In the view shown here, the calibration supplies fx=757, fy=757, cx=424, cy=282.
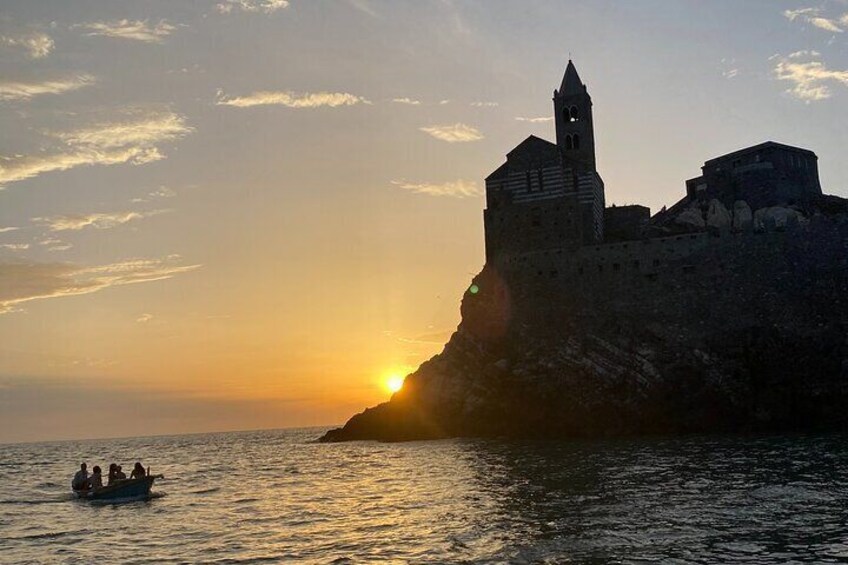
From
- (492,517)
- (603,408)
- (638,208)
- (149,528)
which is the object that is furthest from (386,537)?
(638,208)

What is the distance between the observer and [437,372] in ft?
229

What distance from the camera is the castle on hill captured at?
2785 inches

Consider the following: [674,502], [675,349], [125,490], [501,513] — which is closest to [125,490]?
[125,490]

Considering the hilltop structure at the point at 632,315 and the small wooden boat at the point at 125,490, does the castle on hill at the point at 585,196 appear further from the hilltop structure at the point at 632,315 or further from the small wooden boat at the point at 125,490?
the small wooden boat at the point at 125,490

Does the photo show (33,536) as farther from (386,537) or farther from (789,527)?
(789,527)

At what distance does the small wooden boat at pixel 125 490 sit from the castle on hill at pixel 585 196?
39.1 meters

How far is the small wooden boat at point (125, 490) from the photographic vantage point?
137 feet

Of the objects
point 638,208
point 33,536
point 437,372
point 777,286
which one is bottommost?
point 33,536

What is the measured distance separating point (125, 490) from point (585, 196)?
47248 mm

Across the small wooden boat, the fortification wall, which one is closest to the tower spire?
the fortification wall

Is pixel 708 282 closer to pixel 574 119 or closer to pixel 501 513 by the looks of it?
pixel 574 119

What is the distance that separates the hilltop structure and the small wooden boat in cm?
3133

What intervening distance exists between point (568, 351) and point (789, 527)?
1582 inches

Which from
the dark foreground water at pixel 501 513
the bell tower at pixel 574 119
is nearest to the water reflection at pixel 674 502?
the dark foreground water at pixel 501 513
